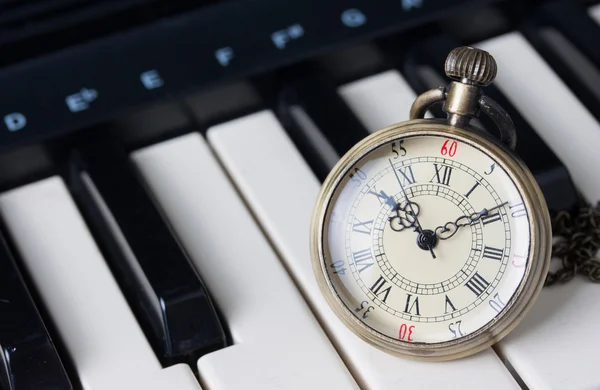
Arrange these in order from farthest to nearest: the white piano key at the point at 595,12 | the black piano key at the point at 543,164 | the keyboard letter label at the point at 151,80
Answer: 1. the white piano key at the point at 595,12
2. the keyboard letter label at the point at 151,80
3. the black piano key at the point at 543,164

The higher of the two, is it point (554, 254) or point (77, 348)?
point (77, 348)

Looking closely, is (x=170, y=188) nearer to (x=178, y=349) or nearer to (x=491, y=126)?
(x=178, y=349)

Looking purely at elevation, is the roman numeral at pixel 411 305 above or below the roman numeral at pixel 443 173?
below

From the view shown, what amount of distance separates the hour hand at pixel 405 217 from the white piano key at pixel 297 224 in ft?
0.44

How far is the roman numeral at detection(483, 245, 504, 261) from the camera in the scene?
1.40 meters

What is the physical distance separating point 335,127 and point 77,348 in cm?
45

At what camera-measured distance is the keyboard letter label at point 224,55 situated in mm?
1658

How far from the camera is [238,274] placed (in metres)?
1.49

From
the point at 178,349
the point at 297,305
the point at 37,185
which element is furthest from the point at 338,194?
the point at 37,185

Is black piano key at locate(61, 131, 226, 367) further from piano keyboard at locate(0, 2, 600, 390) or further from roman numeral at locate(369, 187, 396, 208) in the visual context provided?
roman numeral at locate(369, 187, 396, 208)

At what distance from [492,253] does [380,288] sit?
0.46ft

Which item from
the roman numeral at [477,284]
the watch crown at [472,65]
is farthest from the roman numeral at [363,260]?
the watch crown at [472,65]

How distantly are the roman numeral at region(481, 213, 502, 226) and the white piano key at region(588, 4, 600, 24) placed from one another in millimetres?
505

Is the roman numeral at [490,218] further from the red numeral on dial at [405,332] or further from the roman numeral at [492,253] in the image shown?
the red numeral on dial at [405,332]
